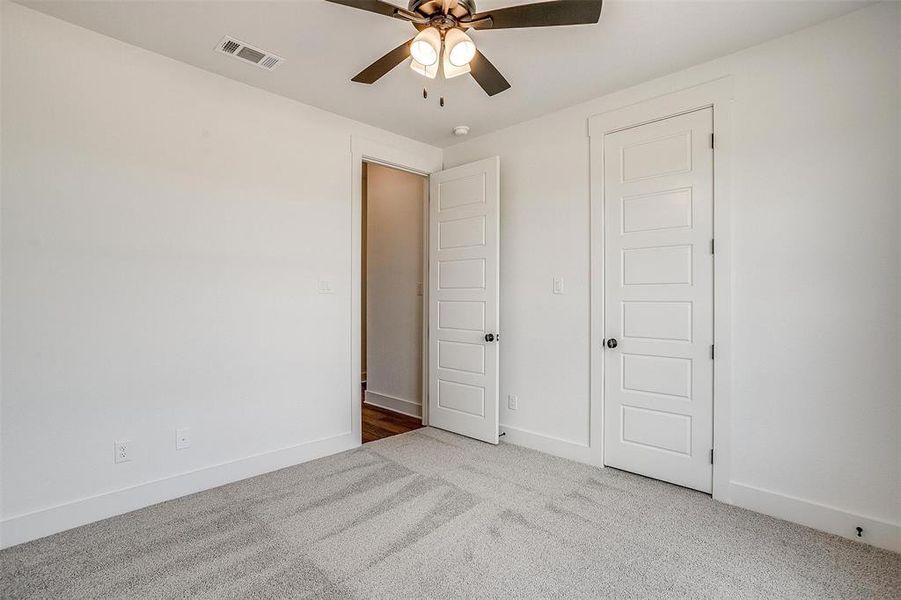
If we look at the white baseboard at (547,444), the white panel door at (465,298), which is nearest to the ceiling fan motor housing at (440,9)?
the white panel door at (465,298)

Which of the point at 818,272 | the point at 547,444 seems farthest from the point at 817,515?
the point at 547,444

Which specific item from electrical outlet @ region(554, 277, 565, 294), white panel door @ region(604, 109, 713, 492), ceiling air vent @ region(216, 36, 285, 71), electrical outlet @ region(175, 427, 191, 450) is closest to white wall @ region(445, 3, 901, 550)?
white panel door @ region(604, 109, 713, 492)

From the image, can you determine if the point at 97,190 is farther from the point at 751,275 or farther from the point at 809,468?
the point at 809,468

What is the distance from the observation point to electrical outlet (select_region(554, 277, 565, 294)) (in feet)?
10.6

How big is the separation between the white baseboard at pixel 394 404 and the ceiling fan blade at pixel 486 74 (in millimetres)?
3072

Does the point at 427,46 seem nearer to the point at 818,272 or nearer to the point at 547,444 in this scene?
the point at 818,272

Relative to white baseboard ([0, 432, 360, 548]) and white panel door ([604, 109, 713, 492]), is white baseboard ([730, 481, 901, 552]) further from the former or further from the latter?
white baseboard ([0, 432, 360, 548])

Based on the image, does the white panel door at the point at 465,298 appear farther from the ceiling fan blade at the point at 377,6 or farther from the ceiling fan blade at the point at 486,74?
the ceiling fan blade at the point at 377,6

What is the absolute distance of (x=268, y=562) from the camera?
192 cm

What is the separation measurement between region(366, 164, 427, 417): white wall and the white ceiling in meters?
1.46

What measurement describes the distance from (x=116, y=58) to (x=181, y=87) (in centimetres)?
32

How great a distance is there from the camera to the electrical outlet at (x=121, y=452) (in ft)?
7.70

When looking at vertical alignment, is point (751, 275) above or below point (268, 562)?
above

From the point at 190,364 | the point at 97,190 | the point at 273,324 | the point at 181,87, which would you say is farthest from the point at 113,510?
the point at 181,87
